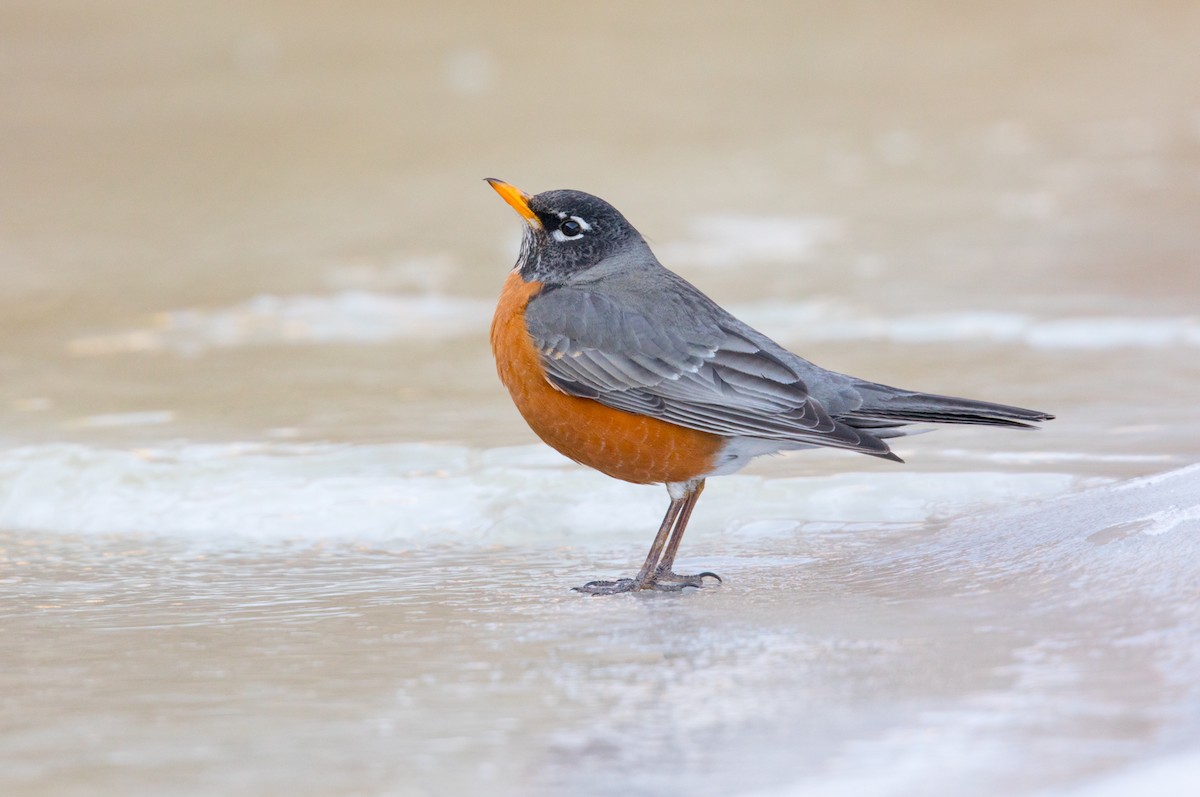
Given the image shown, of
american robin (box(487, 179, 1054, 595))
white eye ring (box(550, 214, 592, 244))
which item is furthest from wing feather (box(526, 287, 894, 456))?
white eye ring (box(550, 214, 592, 244))

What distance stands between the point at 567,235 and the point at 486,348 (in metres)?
2.93

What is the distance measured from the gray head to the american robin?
144 millimetres

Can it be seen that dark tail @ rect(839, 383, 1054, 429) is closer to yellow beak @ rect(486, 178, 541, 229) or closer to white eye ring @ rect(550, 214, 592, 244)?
white eye ring @ rect(550, 214, 592, 244)

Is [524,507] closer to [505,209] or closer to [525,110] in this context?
[505,209]

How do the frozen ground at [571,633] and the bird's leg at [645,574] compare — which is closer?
the frozen ground at [571,633]

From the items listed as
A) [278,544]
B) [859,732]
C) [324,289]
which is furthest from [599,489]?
[324,289]

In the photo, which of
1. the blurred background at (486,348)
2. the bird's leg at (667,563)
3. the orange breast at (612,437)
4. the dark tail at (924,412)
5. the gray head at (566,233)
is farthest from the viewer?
the gray head at (566,233)

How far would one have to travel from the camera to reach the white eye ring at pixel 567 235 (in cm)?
498

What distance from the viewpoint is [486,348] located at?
310 inches

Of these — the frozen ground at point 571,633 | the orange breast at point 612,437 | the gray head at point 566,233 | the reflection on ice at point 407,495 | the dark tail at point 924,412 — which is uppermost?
the gray head at point 566,233

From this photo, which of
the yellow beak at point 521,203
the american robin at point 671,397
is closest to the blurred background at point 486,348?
the american robin at point 671,397

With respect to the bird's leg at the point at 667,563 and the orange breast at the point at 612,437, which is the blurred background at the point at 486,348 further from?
the orange breast at the point at 612,437

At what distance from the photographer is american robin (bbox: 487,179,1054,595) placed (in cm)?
432

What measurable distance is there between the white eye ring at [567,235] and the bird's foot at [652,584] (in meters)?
1.24
